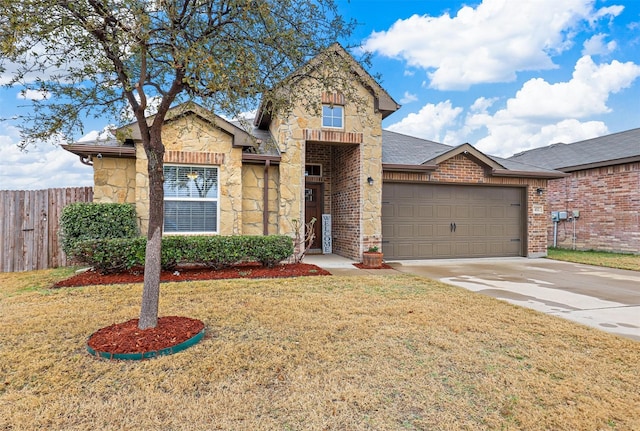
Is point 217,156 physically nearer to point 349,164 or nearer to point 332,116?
point 332,116

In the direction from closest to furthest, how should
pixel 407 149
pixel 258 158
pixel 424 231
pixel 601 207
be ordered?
1. pixel 258 158
2. pixel 424 231
3. pixel 407 149
4. pixel 601 207

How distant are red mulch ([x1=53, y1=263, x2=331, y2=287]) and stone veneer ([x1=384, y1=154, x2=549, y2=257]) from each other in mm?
4252

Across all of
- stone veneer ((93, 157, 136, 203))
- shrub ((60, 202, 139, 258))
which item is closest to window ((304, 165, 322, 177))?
stone veneer ((93, 157, 136, 203))

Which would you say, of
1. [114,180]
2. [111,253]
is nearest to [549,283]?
[111,253]

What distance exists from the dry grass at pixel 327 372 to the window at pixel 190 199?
3.68 m

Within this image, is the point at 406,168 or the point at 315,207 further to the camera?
the point at 315,207

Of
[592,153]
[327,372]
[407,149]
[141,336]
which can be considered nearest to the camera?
[327,372]

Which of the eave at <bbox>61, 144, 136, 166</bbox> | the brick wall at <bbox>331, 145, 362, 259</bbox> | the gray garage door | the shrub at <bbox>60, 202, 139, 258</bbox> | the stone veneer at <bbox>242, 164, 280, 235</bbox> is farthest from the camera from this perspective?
the gray garage door

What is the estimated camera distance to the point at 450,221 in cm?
1127

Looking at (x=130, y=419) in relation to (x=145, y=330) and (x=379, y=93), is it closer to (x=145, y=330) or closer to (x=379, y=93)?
(x=145, y=330)

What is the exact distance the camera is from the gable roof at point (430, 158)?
411 inches

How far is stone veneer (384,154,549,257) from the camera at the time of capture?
10.8 metres

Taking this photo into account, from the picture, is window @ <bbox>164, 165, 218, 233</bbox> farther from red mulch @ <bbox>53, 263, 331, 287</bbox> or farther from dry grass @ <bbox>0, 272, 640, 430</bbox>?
dry grass @ <bbox>0, 272, 640, 430</bbox>

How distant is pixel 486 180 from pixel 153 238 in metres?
10.6
